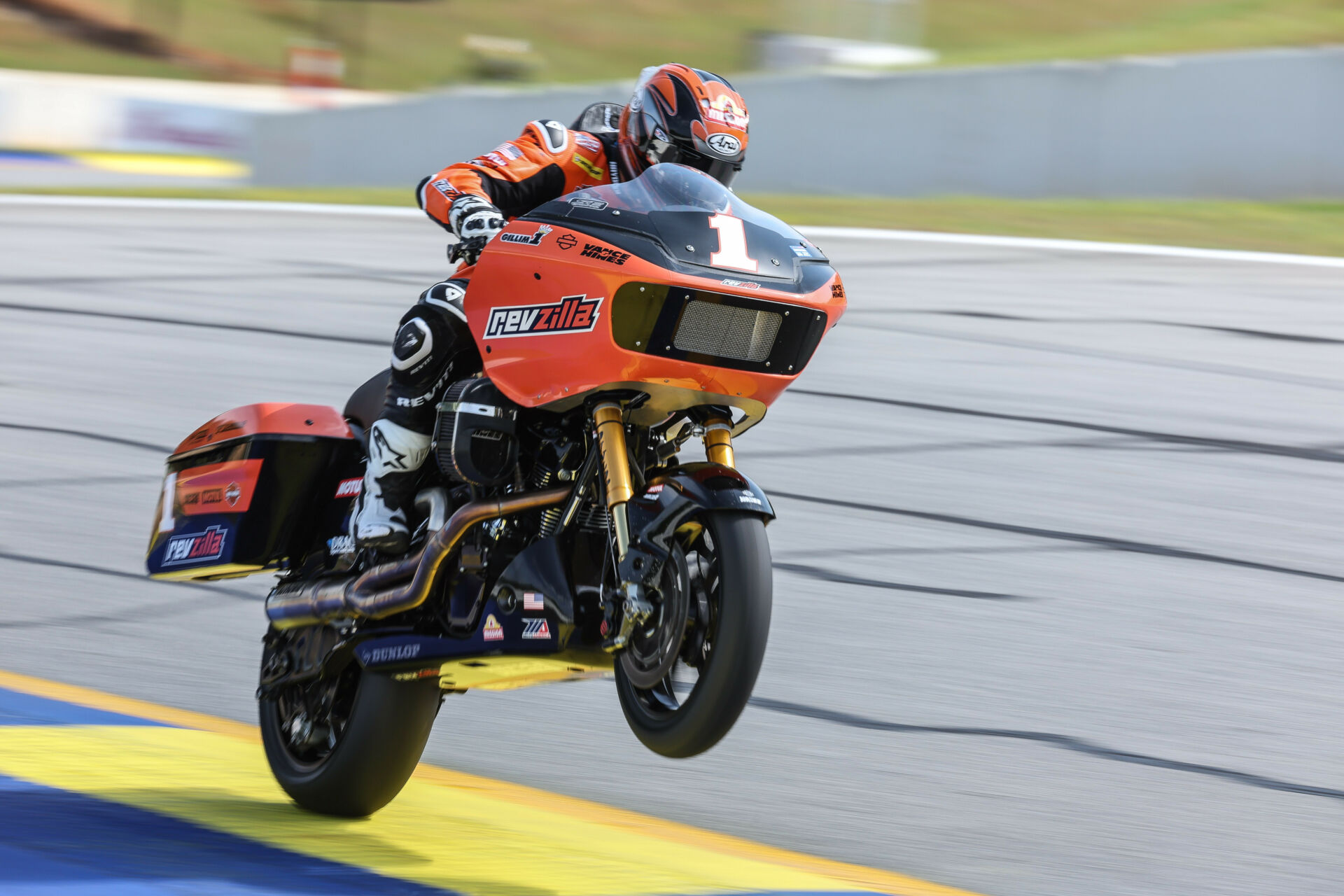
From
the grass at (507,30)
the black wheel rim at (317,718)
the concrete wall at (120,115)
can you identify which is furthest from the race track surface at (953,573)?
the grass at (507,30)

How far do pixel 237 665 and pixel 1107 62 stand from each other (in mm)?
15708

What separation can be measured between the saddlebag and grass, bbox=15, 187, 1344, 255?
11.3 meters

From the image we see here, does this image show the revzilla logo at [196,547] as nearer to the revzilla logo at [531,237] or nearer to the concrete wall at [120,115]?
the revzilla logo at [531,237]

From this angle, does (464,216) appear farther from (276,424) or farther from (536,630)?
(276,424)

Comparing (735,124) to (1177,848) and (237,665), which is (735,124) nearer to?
(1177,848)

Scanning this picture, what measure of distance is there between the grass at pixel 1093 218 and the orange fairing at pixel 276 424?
11180mm

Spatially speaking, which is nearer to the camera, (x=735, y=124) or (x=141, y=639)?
(x=735, y=124)

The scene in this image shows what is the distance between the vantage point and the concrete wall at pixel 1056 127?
17828 millimetres

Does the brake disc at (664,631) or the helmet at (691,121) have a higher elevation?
the helmet at (691,121)

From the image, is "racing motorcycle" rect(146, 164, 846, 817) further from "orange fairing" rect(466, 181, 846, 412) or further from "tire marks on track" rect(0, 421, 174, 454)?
"tire marks on track" rect(0, 421, 174, 454)

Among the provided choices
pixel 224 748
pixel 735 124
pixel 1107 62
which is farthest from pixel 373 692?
pixel 1107 62

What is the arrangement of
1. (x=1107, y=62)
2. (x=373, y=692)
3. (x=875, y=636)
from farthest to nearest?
(x=1107, y=62) → (x=875, y=636) → (x=373, y=692)

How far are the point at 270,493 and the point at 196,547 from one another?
0.34m

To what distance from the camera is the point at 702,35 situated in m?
49.8
